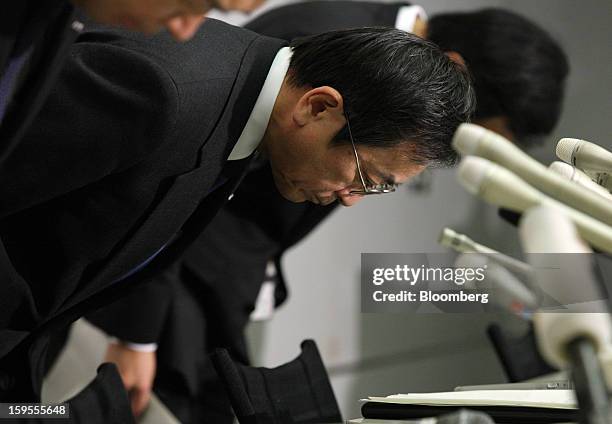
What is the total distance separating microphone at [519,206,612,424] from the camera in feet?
2.03

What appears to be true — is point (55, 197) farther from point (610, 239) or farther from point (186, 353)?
point (186, 353)

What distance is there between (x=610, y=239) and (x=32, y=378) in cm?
94

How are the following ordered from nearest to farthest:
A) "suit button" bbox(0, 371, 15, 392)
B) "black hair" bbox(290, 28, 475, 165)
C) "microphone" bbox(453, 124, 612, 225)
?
"microphone" bbox(453, 124, 612, 225)
"black hair" bbox(290, 28, 475, 165)
"suit button" bbox(0, 371, 15, 392)

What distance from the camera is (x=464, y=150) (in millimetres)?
756

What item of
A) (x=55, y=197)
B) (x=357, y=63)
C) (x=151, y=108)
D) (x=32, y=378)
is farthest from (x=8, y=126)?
(x=32, y=378)

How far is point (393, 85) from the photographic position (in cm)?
118

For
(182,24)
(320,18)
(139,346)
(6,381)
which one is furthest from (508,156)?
(139,346)

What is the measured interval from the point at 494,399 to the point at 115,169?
1.64 ft

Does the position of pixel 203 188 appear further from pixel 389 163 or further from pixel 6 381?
pixel 6 381

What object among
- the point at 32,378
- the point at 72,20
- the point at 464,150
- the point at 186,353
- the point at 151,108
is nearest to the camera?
the point at 464,150

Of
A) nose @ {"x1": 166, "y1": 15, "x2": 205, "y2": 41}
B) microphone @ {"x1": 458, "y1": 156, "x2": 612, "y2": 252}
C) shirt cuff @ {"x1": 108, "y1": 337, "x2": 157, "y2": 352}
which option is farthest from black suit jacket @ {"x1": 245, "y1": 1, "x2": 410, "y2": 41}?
microphone @ {"x1": 458, "y1": 156, "x2": 612, "y2": 252}

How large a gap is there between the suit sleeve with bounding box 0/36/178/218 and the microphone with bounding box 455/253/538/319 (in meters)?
0.39

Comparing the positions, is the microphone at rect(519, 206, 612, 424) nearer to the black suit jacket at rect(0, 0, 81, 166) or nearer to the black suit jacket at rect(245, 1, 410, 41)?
the black suit jacket at rect(0, 0, 81, 166)

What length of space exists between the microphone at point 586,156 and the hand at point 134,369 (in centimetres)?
105
